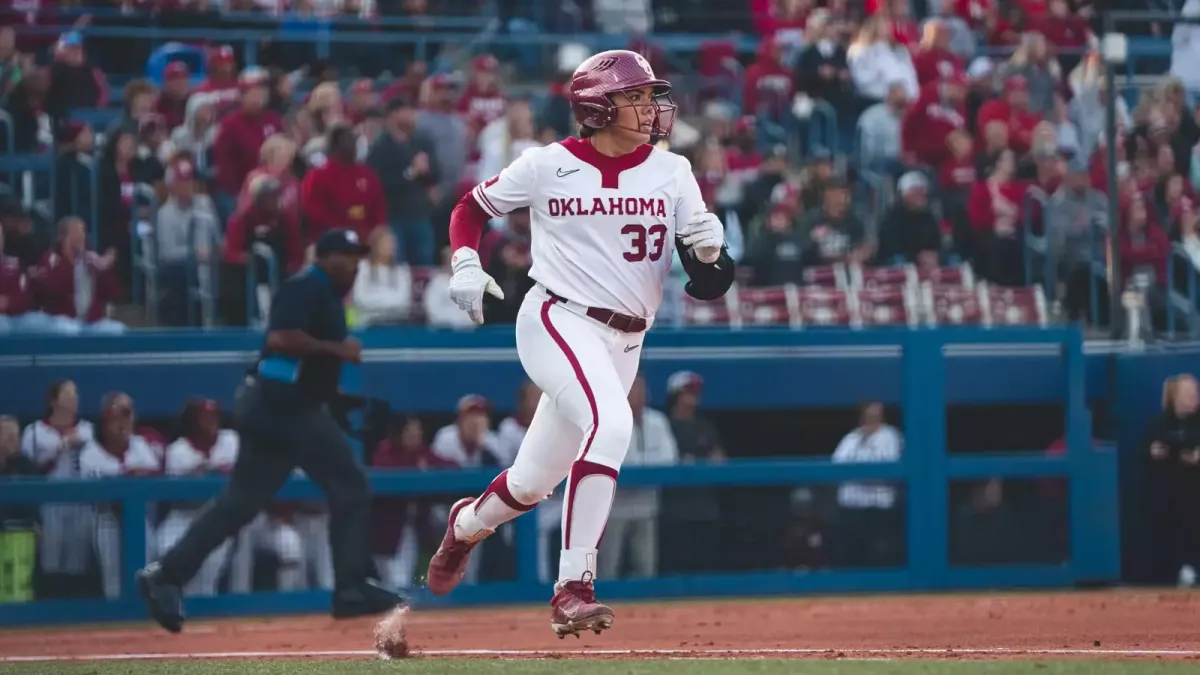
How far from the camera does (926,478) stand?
1090cm

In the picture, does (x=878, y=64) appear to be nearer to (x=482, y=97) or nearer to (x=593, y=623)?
(x=482, y=97)

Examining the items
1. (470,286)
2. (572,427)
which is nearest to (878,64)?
(572,427)

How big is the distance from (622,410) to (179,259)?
603 centimetres

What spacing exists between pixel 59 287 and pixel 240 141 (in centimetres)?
179

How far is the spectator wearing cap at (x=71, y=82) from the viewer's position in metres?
12.2

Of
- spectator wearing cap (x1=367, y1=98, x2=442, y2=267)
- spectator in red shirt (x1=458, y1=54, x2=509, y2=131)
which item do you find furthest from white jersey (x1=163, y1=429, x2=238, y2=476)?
spectator in red shirt (x1=458, y1=54, x2=509, y2=131)

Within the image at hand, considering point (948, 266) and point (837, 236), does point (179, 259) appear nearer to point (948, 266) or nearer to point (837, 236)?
point (837, 236)

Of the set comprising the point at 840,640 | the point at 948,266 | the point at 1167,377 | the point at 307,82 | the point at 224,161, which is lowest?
the point at 840,640

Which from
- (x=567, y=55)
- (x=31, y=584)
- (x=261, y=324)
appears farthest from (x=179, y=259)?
(x=567, y=55)

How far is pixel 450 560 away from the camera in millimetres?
6492

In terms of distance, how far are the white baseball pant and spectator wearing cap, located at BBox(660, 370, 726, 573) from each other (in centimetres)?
421

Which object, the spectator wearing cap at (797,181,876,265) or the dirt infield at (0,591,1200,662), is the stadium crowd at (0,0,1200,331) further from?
the dirt infield at (0,591,1200,662)

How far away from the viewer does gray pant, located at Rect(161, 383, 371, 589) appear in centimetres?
882

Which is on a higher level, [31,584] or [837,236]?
[837,236]
